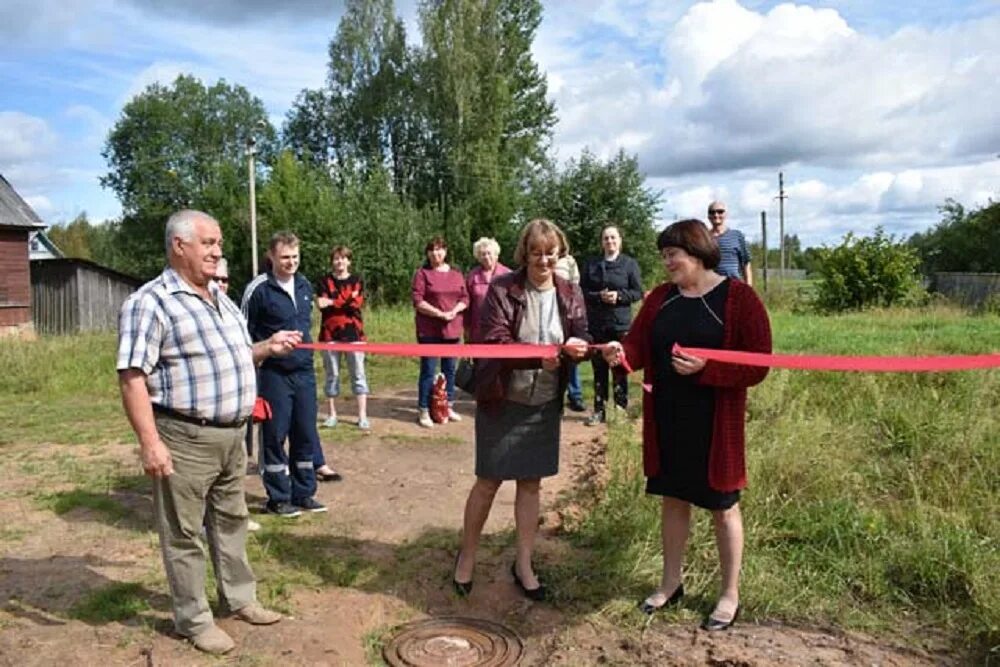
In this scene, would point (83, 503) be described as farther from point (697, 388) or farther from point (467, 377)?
point (697, 388)

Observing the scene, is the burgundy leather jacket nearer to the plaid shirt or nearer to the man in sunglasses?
the plaid shirt

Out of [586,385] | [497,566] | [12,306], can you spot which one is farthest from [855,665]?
[12,306]

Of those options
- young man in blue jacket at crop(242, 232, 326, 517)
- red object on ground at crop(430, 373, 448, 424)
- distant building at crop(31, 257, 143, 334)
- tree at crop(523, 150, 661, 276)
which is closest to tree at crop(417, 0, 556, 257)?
tree at crop(523, 150, 661, 276)

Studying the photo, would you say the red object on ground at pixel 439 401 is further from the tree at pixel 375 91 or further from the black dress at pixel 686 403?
the tree at pixel 375 91

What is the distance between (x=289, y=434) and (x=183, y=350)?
86.0 inches

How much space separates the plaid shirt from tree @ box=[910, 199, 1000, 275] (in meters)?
45.6

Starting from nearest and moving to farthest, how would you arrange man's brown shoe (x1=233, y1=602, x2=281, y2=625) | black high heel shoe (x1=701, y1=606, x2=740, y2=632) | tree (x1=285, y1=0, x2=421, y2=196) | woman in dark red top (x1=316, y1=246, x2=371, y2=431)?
black high heel shoe (x1=701, y1=606, x2=740, y2=632) → man's brown shoe (x1=233, y1=602, x2=281, y2=625) → woman in dark red top (x1=316, y1=246, x2=371, y2=431) → tree (x1=285, y1=0, x2=421, y2=196)

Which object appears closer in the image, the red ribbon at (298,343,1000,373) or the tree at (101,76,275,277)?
the red ribbon at (298,343,1000,373)

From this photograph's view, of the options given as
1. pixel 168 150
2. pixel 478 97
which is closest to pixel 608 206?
pixel 478 97

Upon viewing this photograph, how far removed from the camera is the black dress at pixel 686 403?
368 centimetres

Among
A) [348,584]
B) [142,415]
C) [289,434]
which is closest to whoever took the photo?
[142,415]

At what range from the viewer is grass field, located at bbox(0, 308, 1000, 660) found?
13.1 feet

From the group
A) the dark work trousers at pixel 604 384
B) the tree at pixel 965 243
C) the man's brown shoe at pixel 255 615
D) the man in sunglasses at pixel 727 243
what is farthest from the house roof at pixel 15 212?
the tree at pixel 965 243

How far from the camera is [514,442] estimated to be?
4.09 meters
